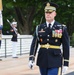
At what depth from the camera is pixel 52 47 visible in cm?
587

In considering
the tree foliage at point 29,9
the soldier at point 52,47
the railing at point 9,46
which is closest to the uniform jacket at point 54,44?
the soldier at point 52,47

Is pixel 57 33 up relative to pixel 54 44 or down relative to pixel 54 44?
up

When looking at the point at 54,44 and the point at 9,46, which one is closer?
the point at 54,44

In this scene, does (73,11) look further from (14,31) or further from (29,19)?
(14,31)

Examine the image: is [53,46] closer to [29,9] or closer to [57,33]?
[57,33]

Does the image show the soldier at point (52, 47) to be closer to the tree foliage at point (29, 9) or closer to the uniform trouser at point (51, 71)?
the uniform trouser at point (51, 71)

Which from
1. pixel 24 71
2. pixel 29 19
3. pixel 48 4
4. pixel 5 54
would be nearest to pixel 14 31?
pixel 5 54

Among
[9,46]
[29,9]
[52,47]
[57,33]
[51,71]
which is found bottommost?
[9,46]

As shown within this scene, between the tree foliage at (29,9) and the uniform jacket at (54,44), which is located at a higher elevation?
the tree foliage at (29,9)

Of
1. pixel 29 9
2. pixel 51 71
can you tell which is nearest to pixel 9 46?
pixel 29 9

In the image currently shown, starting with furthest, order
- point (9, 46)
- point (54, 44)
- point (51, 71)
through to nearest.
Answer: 1. point (9, 46)
2. point (54, 44)
3. point (51, 71)

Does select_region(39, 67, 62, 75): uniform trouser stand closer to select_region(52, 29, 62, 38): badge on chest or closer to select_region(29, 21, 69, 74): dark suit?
select_region(29, 21, 69, 74): dark suit

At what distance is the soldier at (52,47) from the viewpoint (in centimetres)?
579

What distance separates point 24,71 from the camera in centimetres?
1189
